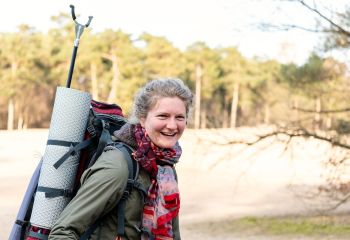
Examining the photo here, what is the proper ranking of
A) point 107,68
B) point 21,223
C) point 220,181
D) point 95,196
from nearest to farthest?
1. point 95,196
2. point 21,223
3. point 220,181
4. point 107,68

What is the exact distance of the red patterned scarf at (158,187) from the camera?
2.14 m

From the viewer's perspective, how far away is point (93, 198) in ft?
6.65

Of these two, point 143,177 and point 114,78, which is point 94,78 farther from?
point 143,177

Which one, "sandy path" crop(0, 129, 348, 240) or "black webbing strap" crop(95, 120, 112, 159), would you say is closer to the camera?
"black webbing strap" crop(95, 120, 112, 159)

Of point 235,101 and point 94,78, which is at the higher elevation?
point 94,78

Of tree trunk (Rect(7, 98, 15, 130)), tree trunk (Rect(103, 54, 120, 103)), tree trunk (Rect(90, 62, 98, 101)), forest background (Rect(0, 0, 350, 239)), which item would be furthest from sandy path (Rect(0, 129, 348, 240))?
tree trunk (Rect(90, 62, 98, 101))

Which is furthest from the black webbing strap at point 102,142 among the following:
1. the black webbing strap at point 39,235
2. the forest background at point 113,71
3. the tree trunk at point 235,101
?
the tree trunk at point 235,101

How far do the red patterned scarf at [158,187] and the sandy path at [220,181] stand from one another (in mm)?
7226

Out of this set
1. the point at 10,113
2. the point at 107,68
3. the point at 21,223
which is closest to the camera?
the point at 21,223

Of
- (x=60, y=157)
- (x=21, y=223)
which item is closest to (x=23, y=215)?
(x=21, y=223)

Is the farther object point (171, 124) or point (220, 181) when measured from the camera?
point (220, 181)

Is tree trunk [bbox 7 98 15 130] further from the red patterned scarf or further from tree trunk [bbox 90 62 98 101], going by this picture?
the red patterned scarf

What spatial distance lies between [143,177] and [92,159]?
0.20m

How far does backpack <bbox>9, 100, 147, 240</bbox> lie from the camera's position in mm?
2104
